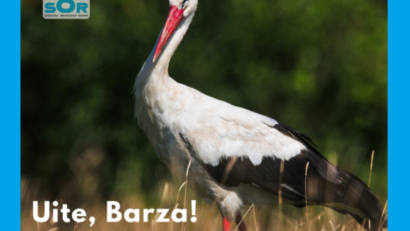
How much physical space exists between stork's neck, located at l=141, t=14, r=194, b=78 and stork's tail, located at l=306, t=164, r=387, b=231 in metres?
1.46

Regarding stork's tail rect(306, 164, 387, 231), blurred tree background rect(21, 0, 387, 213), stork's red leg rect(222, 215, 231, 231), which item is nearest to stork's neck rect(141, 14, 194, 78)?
stork's red leg rect(222, 215, 231, 231)

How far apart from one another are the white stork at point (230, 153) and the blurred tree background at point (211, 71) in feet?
9.64

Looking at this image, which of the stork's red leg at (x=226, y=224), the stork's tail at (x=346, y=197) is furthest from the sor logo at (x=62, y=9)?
the stork's tail at (x=346, y=197)

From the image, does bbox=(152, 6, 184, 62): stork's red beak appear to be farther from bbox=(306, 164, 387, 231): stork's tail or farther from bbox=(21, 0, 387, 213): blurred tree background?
bbox=(21, 0, 387, 213): blurred tree background

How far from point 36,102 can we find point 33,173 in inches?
43.4

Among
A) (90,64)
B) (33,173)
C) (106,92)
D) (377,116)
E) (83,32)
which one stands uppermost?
(83,32)

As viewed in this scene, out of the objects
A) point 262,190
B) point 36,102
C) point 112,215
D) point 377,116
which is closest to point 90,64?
point 36,102

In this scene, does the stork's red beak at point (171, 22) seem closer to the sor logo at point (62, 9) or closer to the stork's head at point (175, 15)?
the stork's head at point (175, 15)

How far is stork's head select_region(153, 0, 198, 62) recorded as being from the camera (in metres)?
3.41

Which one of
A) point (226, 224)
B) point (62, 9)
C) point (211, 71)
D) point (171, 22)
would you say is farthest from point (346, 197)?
point (211, 71)

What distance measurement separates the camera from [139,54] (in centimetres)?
677

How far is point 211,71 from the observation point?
272 inches

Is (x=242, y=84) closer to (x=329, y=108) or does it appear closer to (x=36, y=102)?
(x=329, y=108)

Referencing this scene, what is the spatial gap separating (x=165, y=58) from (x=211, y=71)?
11.5 ft
